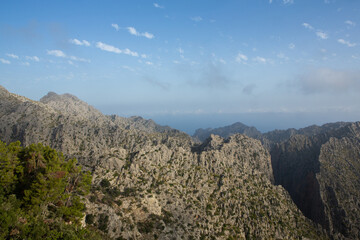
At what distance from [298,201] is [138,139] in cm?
14516

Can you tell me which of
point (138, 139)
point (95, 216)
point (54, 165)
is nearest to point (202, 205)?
point (95, 216)

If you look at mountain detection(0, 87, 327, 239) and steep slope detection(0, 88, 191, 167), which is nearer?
mountain detection(0, 87, 327, 239)

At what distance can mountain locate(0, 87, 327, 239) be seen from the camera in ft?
207

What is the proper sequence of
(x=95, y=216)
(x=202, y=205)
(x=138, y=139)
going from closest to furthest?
(x=95, y=216) < (x=202, y=205) < (x=138, y=139)

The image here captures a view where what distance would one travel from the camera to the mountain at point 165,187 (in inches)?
2484

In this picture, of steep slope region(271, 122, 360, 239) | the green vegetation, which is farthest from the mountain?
steep slope region(271, 122, 360, 239)

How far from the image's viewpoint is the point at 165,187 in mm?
86250

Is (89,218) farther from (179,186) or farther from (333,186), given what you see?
(333,186)

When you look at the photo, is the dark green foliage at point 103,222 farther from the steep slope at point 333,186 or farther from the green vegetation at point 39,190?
the steep slope at point 333,186

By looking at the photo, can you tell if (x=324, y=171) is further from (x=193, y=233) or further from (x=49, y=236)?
(x=49, y=236)

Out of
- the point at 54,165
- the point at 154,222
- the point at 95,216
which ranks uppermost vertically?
the point at 54,165

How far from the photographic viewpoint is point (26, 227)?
28.6 meters

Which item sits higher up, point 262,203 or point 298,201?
point 262,203

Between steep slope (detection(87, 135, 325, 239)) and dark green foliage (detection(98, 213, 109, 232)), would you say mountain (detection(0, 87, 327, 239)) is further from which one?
steep slope (detection(87, 135, 325, 239))
